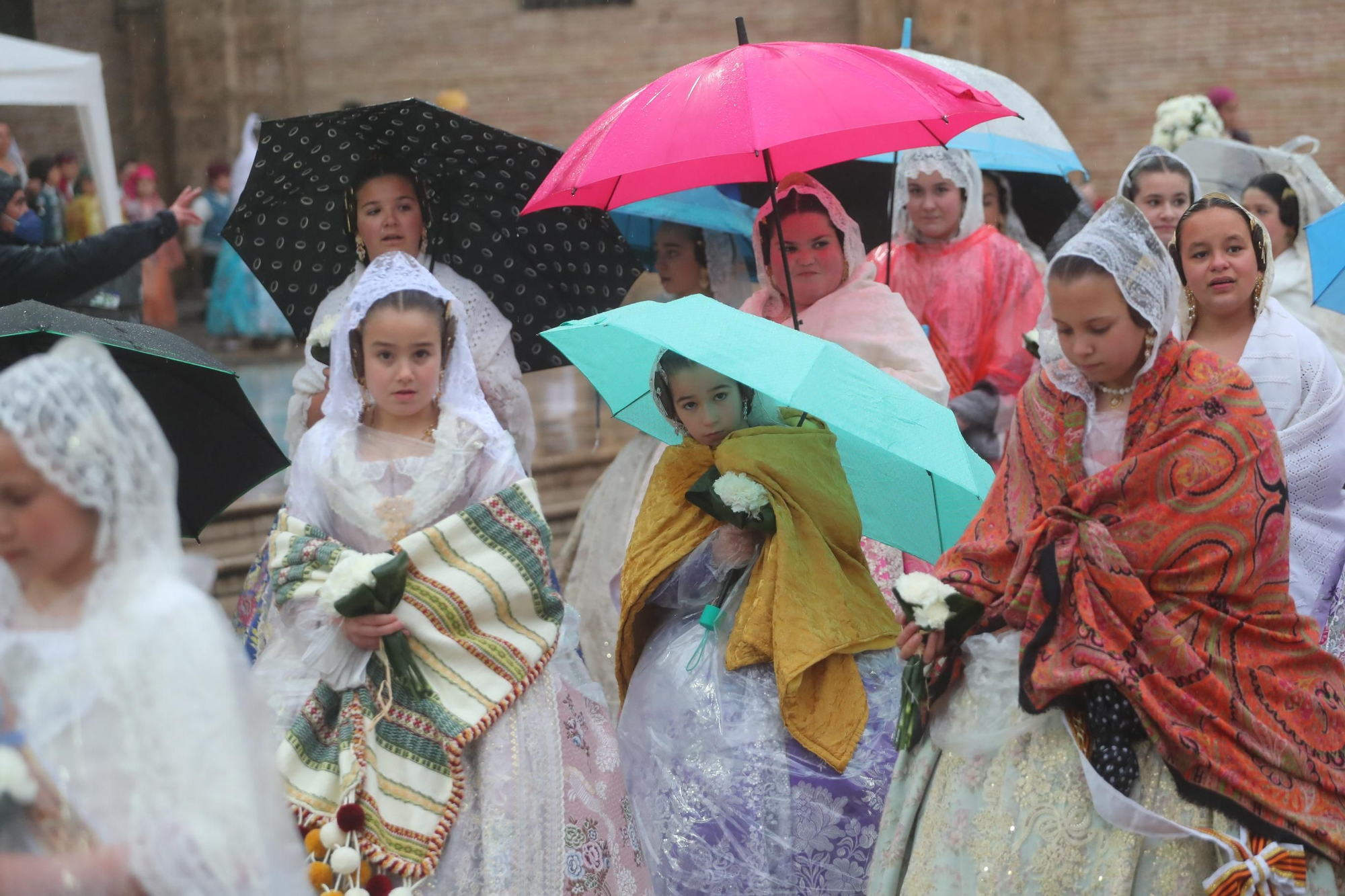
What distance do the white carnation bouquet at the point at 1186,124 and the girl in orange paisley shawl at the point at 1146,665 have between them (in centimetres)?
479

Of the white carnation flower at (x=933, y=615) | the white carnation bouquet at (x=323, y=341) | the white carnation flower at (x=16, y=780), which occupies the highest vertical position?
the white carnation flower at (x=16, y=780)

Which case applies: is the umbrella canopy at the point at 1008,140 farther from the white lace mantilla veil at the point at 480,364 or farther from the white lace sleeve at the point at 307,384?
the white lace sleeve at the point at 307,384

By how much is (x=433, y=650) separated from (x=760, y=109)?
1.79 metres

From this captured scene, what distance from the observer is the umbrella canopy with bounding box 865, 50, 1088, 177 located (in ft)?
21.2

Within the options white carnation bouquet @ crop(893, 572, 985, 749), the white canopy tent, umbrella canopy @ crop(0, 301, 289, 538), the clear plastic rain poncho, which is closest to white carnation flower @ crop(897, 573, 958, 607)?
white carnation bouquet @ crop(893, 572, 985, 749)

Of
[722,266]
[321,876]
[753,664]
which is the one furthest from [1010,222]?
[321,876]

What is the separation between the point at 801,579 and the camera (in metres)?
4.20

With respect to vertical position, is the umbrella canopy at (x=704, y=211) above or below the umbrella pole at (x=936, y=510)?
above

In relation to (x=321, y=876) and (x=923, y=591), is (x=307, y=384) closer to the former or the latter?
(x=321, y=876)

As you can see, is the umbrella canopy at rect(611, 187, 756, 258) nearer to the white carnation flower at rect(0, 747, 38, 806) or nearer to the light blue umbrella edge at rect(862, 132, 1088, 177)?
the light blue umbrella edge at rect(862, 132, 1088, 177)

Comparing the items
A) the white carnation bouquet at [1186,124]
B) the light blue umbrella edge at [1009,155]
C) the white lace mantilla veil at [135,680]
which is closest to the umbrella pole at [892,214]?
the light blue umbrella edge at [1009,155]

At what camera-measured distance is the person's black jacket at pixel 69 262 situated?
600 centimetres

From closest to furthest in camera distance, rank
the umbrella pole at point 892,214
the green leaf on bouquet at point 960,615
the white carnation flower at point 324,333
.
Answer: the green leaf on bouquet at point 960,615 < the white carnation flower at point 324,333 < the umbrella pole at point 892,214

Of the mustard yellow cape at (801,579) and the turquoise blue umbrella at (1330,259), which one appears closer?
the mustard yellow cape at (801,579)
